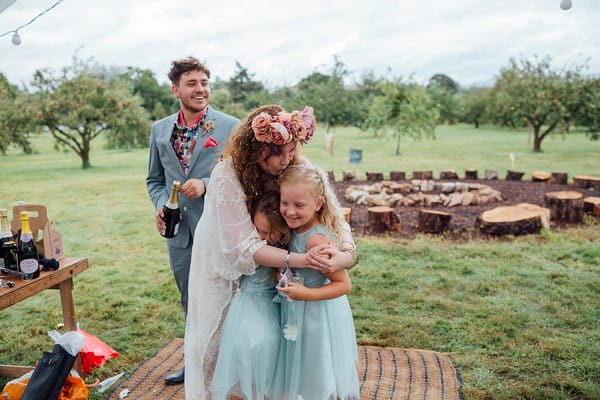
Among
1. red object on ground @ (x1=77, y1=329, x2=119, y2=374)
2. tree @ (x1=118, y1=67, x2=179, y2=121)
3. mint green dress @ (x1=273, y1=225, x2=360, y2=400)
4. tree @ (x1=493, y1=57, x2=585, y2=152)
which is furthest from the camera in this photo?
tree @ (x1=118, y1=67, x2=179, y2=121)

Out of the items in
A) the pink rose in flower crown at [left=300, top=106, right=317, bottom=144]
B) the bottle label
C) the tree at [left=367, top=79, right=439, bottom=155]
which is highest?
the tree at [left=367, top=79, right=439, bottom=155]

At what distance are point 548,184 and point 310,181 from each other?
10210 millimetres

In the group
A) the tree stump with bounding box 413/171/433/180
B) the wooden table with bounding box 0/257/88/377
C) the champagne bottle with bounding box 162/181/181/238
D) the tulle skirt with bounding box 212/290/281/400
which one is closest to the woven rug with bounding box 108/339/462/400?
the wooden table with bounding box 0/257/88/377

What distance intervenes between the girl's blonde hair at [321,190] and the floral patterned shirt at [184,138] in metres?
1.17

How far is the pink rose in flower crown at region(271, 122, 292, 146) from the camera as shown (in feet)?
7.01

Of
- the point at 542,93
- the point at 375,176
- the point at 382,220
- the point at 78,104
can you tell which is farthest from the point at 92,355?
the point at 542,93

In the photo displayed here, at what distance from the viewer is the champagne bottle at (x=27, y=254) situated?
2924 mm

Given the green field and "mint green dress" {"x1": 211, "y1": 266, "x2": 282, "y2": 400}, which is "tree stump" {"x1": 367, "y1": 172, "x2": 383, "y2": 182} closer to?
the green field

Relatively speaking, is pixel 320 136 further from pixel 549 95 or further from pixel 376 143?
pixel 549 95

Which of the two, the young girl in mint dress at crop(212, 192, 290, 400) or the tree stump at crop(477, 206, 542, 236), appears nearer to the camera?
the young girl in mint dress at crop(212, 192, 290, 400)

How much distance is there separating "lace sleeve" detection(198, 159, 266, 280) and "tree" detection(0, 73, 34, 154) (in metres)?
15.2

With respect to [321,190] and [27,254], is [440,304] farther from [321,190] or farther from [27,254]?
[27,254]

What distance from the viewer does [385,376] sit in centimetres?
352

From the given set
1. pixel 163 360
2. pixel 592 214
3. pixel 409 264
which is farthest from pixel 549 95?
pixel 163 360
